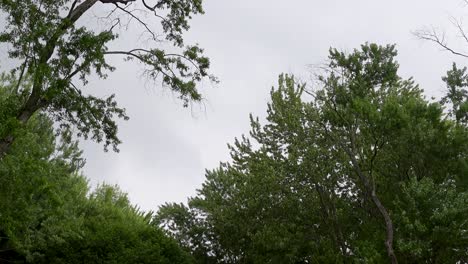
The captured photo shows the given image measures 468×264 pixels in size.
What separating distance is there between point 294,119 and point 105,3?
1094 cm

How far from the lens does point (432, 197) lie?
52.1 ft

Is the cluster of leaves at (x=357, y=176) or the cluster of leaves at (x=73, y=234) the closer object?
the cluster of leaves at (x=357, y=176)

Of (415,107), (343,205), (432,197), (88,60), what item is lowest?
(88,60)

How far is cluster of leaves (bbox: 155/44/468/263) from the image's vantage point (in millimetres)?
16203

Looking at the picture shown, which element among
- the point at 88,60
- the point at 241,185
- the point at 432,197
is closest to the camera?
the point at 88,60

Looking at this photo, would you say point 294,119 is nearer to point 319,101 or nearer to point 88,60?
point 319,101

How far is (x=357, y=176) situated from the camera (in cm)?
2062

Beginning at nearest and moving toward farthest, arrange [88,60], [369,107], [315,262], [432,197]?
[88,60]
[432,197]
[369,107]
[315,262]

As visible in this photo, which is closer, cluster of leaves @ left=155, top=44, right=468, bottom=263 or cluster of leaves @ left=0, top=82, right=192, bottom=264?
cluster of leaves @ left=155, top=44, right=468, bottom=263

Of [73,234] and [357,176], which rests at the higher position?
[357,176]

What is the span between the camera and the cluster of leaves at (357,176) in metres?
16.2

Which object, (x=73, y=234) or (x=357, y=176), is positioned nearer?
(x=357, y=176)

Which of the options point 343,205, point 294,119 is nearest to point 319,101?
point 294,119

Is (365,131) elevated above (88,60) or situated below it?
above
